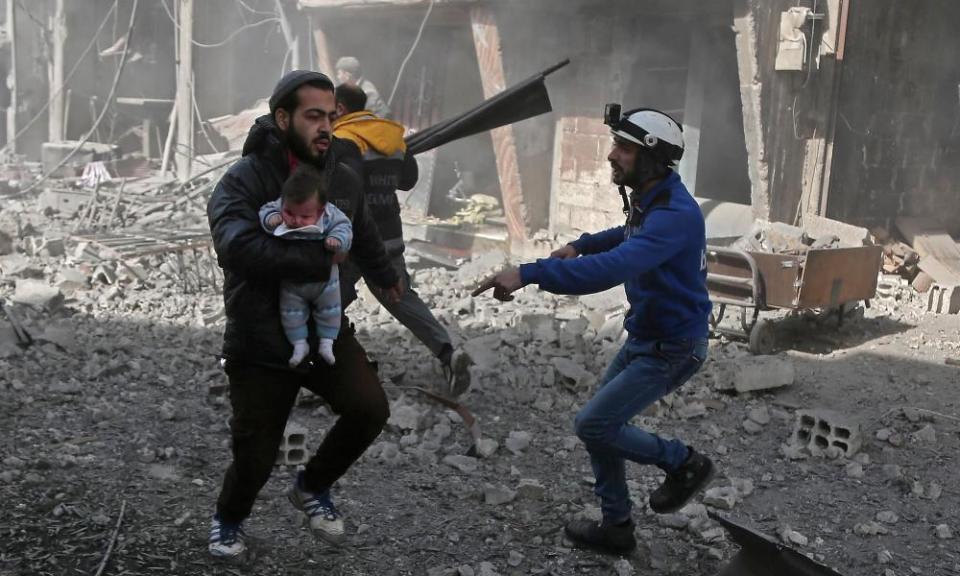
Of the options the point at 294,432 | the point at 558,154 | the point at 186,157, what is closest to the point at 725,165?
the point at 558,154

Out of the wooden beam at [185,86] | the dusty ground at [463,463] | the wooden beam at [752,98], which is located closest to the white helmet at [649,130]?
the dusty ground at [463,463]

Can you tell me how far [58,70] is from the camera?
18641 mm

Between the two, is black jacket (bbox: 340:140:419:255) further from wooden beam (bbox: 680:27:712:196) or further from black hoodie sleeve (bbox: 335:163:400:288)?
wooden beam (bbox: 680:27:712:196)

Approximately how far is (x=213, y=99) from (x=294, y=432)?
14.6 m

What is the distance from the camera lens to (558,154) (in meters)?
11.8

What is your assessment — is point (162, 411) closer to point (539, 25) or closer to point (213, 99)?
point (539, 25)

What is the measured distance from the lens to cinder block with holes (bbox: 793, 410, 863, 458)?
17.5 feet

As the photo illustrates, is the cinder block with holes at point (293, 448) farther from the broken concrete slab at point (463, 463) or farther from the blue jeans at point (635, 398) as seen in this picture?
the blue jeans at point (635, 398)

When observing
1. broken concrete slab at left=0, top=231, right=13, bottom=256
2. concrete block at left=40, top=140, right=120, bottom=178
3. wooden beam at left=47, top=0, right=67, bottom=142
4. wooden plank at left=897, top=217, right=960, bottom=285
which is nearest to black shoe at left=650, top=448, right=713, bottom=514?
wooden plank at left=897, top=217, right=960, bottom=285

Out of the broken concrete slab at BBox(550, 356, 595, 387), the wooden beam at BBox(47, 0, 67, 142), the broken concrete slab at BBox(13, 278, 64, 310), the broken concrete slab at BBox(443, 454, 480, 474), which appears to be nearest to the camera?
the broken concrete slab at BBox(443, 454, 480, 474)

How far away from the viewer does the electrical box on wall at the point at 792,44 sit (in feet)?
31.3

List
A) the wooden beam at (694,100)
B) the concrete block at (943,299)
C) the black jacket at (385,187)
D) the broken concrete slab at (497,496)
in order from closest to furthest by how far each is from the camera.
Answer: the broken concrete slab at (497,496) < the black jacket at (385,187) < the concrete block at (943,299) < the wooden beam at (694,100)

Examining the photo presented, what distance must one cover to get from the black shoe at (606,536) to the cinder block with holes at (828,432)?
180 centimetres

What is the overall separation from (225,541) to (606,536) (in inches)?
60.0
